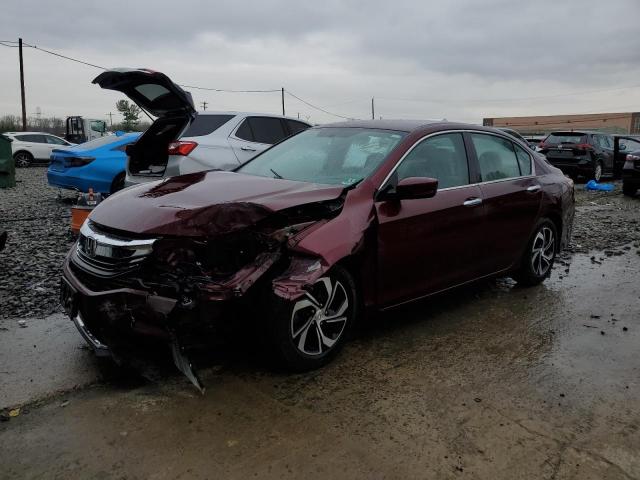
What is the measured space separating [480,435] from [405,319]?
182 centimetres

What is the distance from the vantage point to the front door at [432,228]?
382 cm

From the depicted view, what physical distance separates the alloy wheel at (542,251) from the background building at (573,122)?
178ft

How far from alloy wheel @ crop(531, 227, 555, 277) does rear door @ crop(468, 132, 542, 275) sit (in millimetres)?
282

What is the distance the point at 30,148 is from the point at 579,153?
72.1 feet

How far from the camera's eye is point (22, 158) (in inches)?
944

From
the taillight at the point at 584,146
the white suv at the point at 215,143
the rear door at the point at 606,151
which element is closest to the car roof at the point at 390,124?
the white suv at the point at 215,143

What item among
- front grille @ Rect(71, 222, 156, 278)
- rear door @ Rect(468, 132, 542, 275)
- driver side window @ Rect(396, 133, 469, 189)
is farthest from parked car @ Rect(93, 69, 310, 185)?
front grille @ Rect(71, 222, 156, 278)

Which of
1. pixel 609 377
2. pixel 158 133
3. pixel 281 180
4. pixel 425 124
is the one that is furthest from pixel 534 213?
pixel 158 133

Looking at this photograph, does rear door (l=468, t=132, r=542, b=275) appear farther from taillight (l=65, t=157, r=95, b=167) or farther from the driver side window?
taillight (l=65, t=157, r=95, b=167)

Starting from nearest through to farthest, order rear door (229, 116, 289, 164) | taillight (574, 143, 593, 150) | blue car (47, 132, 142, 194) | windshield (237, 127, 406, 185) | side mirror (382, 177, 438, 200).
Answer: side mirror (382, 177, 438, 200), windshield (237, 127, 406, 185), rear door (229, 116, 289, 164), blue car (47, 132, 142, 194), taillight (574, 143, 593, 150)

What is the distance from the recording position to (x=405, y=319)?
15.2 ft

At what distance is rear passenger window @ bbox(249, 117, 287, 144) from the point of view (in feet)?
27.9

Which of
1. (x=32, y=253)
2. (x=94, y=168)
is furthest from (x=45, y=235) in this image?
(x=94, y=168)

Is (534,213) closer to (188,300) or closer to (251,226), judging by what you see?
(251,226)
